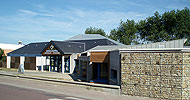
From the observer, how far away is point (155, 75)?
12.2 meters

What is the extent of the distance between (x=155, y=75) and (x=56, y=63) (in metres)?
21.5

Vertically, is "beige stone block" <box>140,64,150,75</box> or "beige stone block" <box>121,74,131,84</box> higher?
"beige stone block" <box>140,64,150,75</box>

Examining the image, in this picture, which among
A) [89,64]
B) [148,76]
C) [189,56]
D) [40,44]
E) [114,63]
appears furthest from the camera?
Answer: [40,44]

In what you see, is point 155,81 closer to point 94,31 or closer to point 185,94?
point 185,94

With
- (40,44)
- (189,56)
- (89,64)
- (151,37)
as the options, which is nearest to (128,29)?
(151,37)

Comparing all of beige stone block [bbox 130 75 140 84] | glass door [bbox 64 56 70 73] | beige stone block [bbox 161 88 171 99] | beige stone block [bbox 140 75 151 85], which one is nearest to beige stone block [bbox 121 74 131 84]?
beige stone block [bbox 130 75 140 84]

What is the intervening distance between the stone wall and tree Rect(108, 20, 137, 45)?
43913 mm

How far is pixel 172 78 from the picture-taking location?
1168 cm

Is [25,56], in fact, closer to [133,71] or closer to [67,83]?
[67,83]

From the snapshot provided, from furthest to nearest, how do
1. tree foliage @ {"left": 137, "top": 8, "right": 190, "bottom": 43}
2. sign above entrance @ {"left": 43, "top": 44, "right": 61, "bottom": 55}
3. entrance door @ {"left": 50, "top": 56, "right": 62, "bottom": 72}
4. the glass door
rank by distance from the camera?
tree foliage @ {"left": 137, "top": 8, "right": 190, "bottom": 43}, entrance door @ {"left": 50, "top": 56, "right": 62, "bottom": 72}, sign above entrance @ {"left": 43, "top": 44, "right": 61, "bottom": 55}, the glass door

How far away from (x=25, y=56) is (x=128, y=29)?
3269 cm

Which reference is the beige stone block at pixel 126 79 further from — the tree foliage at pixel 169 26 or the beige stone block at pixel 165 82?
the tree foliage at pixel 169 26

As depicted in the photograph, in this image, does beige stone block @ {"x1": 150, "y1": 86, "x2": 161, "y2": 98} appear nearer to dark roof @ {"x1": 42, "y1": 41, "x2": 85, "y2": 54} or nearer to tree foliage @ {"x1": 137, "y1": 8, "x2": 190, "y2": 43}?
dark roof @ {"x1": 42, "y1": 41, "x2": 85, "y2": 54}

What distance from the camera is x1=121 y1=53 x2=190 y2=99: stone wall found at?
451 inches
